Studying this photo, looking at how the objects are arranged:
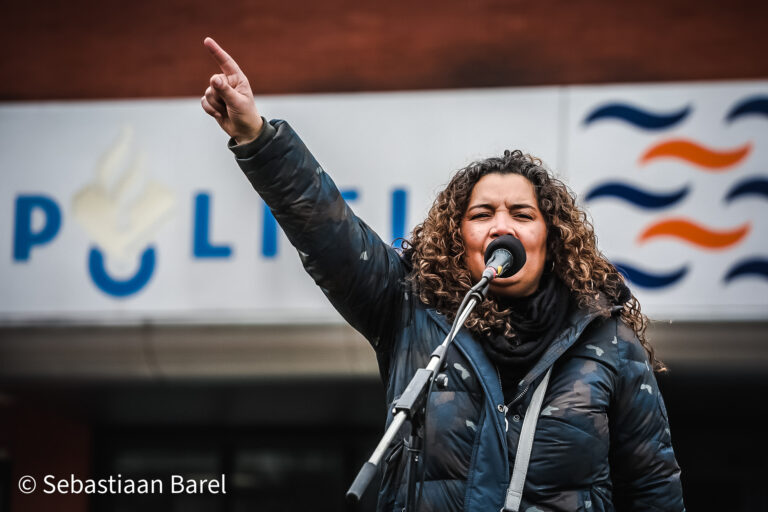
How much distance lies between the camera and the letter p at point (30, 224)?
7324 mm

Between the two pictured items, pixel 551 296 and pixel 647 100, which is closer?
pixel 551 296

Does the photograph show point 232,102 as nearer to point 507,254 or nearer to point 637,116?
point 507,254

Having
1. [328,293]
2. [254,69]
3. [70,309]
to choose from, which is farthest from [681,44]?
[328,293]

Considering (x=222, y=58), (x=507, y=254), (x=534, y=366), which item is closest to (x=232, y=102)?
(x=222, y=58)

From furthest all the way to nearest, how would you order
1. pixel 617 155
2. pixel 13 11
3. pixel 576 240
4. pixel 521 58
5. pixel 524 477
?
pixel 13 11 → pixel 521 58 → pixel 617 155 → pixel 576 240 → pixel 524 477

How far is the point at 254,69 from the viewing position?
7727mm

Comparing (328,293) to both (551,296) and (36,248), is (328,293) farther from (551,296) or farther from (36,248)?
(36,248)

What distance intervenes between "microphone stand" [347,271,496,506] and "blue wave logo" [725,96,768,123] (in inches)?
205

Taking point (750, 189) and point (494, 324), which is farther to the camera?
point (750, 189)

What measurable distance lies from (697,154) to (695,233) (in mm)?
572

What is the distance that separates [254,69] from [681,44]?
334 centimetres

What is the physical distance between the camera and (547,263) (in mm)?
2715

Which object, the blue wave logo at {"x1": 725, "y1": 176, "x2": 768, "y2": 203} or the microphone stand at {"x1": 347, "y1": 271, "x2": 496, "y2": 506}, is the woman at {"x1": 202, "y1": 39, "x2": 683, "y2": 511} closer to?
the microphone stand at {"x1": 347, "y1": 271, "x2": 496, "y2": 506}

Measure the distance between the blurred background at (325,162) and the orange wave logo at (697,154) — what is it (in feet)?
0.04
